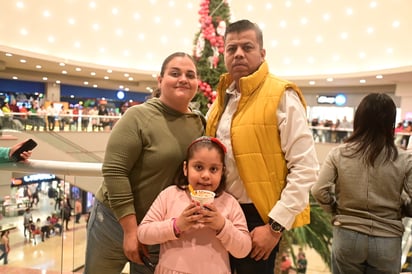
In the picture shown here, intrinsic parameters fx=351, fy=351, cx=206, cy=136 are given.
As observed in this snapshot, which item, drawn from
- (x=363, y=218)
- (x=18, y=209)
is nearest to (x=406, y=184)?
(x=363, y=218)

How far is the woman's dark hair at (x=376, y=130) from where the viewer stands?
2.07 metres

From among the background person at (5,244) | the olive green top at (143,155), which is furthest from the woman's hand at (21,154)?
the olive green top at (143,155)

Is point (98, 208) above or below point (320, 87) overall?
below

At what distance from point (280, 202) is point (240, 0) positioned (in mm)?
18307

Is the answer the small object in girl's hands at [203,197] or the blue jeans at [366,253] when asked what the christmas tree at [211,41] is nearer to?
the blue jeans at [366,253]

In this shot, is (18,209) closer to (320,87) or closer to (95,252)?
(95,252)

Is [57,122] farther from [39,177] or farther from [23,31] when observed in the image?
[39,177]

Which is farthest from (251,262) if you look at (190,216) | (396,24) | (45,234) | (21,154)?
(396,24)

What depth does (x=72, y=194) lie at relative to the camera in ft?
9.98

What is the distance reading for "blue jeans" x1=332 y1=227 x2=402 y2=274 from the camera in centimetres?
207

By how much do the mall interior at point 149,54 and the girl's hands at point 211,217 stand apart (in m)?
9.43

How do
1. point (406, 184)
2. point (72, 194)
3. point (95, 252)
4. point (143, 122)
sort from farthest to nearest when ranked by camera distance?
point (72, 194) < point (406, 184) < point (95, 252) < point (143, 122)

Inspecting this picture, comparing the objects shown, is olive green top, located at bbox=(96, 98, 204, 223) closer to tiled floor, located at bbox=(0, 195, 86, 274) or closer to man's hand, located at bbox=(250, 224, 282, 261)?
man's hand, located at bbox=(250, 224, 282, 261)

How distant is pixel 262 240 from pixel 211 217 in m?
0.28
